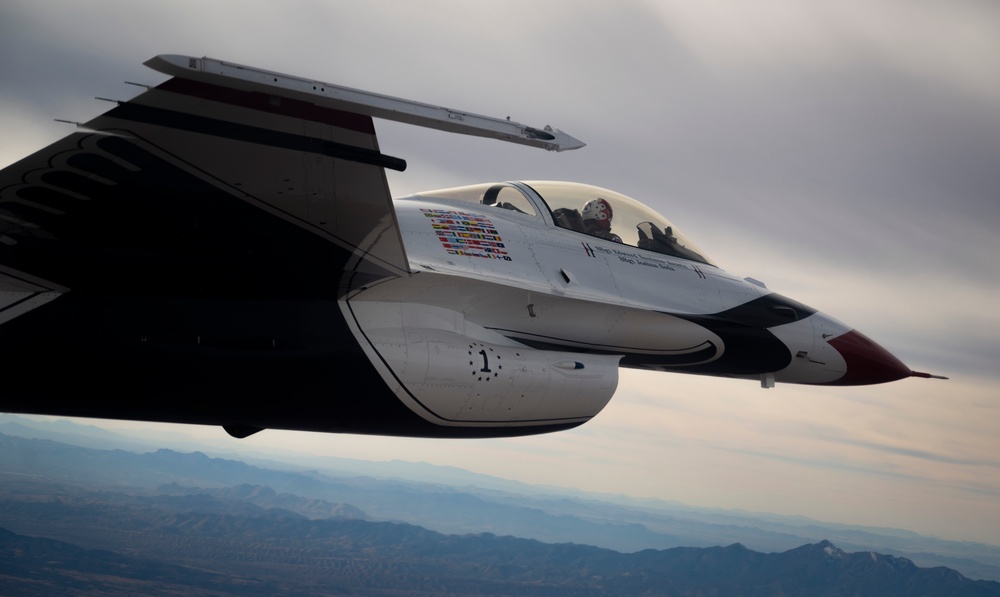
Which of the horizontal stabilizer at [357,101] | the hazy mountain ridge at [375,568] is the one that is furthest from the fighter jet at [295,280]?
the hazy mountain ridge at [375,568]

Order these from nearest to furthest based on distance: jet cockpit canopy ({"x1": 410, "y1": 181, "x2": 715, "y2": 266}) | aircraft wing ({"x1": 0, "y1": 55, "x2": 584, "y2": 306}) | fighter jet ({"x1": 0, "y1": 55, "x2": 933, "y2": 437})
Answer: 1. aircraft wing ({"x1": 0, "y1": 55, "x2": 584, "y2": 306})
2. fighter jet ({"x1": 0, "y1": 55, "x2": 933, "y2": 437})
3. jet cockpit canopy ({"x1": 410, "y1": 181, "x2": 715, "y2": 266})

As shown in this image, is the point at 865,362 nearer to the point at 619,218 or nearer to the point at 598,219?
the point at 619,218

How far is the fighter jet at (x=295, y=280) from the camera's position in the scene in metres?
6.05

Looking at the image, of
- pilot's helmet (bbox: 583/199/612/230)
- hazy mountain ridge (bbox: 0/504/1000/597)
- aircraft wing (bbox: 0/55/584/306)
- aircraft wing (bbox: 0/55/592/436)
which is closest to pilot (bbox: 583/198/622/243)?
pilot's helmet (bbox: 583/199/612/230)

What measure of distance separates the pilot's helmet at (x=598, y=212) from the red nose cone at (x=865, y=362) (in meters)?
3.48

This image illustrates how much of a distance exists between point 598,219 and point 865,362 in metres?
4.24

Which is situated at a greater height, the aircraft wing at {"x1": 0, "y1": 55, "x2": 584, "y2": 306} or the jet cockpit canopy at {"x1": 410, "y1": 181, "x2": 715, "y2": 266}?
the jet cockpit canopy at {"x1": 410, "y1": 181, "x2": 715, "y2": 266}

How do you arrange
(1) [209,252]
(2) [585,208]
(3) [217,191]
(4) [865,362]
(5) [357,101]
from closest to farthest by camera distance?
(5) [357,101] < (3) [217,191] < (1) [209,252] < (2) [585,208] < (4) [865,362]

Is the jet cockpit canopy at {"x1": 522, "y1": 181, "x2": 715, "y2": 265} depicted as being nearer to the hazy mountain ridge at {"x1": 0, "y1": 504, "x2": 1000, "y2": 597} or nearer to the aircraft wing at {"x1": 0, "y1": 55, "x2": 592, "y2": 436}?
the aircraft wing at {"x1": 0, "y1": 55, "x2": 592, "y2": 436}

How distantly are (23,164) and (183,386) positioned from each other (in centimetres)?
216

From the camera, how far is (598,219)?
33.8 ft

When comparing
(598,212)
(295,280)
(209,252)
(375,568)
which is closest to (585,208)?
(598,212)

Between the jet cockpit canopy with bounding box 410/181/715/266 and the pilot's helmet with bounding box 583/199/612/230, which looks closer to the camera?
the jet cockpit canopy with bounding box 410/181/715/266

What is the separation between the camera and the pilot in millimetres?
10195
